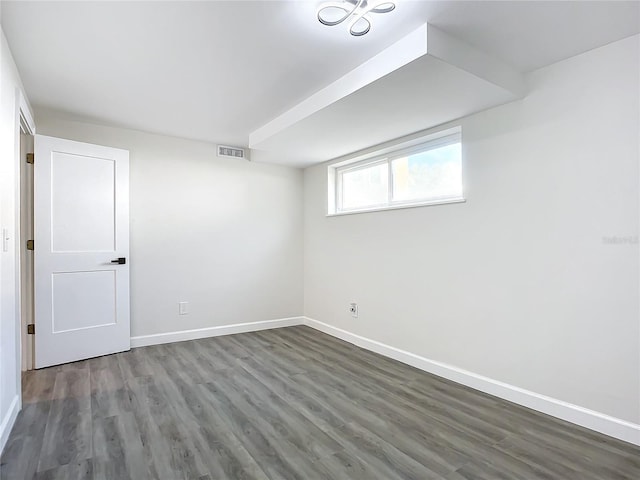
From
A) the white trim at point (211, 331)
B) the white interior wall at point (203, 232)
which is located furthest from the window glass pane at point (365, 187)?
the white trim at point (211, 331)

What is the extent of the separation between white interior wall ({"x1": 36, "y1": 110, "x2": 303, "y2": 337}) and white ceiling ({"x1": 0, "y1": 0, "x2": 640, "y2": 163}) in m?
1.00

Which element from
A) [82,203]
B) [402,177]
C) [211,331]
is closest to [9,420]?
[82,203]

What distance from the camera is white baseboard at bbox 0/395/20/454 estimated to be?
1.90 metres

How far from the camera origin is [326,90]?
2.69 meters

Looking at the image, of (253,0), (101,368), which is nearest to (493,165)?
(253,0)

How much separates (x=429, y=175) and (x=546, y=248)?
1.24 m

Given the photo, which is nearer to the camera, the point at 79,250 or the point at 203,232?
the point at 79,250

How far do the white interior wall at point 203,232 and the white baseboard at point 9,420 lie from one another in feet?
4.94

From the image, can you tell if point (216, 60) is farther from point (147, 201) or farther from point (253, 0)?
point (147, 201)

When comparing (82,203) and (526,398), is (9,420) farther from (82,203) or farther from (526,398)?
(526,398)

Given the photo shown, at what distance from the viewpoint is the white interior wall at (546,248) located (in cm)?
205

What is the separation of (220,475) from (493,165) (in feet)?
8.88

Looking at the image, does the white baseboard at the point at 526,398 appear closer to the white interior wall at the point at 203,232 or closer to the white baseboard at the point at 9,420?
the white interior wall at the point at 203,232

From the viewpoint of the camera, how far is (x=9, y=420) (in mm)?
2062
